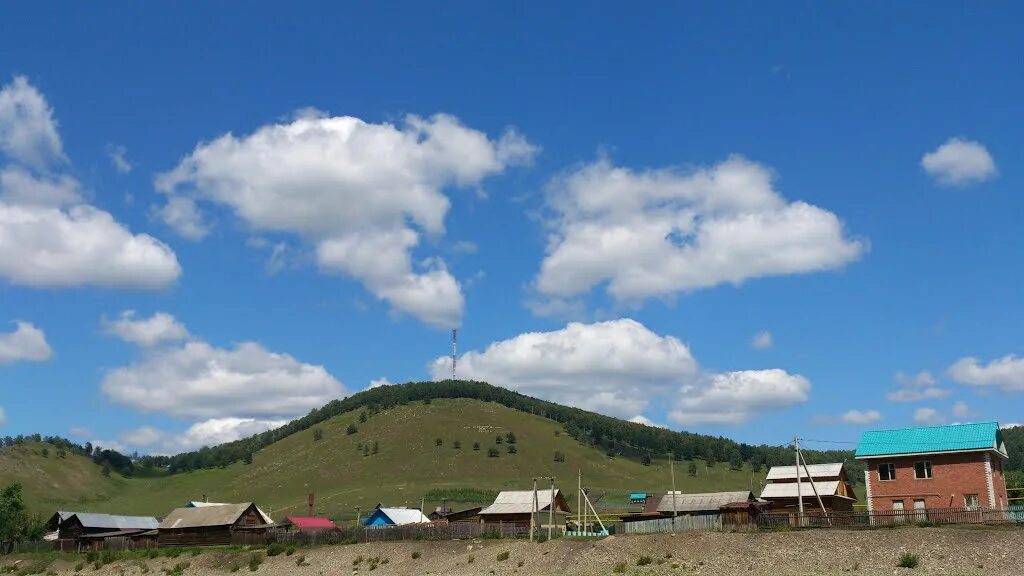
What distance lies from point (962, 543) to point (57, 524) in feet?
340

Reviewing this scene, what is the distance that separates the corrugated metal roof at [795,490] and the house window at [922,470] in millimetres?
13475

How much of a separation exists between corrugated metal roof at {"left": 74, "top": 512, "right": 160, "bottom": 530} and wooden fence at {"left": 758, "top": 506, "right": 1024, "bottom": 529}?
82.6 m

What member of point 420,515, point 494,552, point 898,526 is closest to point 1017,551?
point 898,526

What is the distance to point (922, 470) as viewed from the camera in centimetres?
6831

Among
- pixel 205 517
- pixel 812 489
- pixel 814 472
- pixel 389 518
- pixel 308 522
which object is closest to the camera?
pixel 812 489

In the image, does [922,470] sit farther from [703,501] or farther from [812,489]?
[703,501]

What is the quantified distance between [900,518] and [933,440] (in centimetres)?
1123

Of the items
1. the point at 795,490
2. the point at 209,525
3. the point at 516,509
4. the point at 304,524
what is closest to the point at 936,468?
the point at 795,490

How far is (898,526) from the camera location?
2256 inches

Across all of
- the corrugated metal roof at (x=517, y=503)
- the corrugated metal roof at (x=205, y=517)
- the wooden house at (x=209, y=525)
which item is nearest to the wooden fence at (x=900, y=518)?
the corrugated metal roof at (x=517, y=503)

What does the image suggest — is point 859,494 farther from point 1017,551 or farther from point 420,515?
point 1017,551

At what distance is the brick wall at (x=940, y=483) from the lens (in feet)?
217

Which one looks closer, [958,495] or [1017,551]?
[1017,551]

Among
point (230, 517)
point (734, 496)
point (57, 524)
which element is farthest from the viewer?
point (57, 524)
